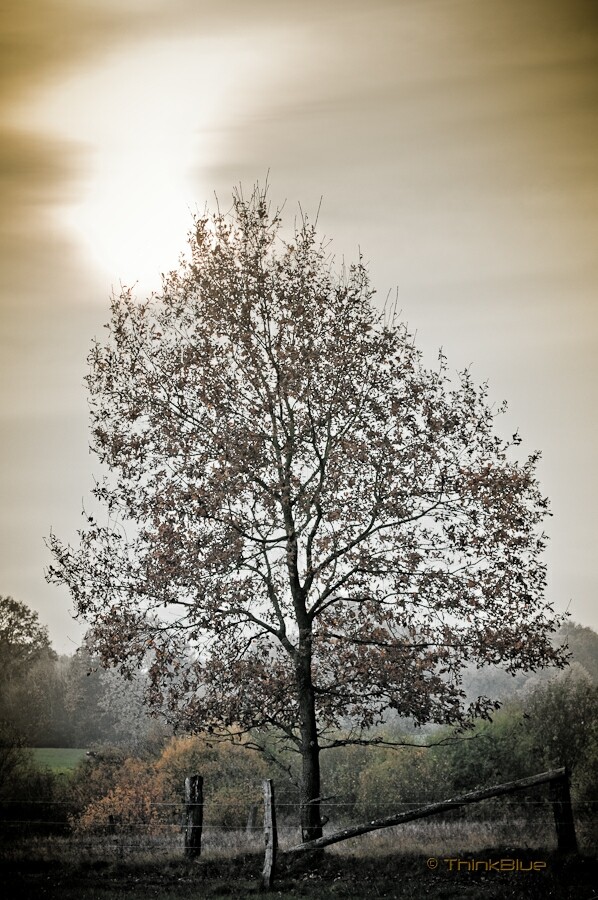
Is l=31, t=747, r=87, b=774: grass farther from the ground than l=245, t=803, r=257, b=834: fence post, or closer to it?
farther from the ground

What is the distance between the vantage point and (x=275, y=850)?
11.4 m

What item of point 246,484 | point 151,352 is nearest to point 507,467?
point 246,484

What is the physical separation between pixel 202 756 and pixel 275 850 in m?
10.6

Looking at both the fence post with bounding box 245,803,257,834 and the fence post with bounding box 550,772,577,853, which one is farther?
the fence post with bounding box 245,803,257,834

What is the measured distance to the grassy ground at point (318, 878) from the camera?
10242 mm

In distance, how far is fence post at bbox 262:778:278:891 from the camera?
11.2 metres

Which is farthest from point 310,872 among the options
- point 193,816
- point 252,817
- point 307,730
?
point 252,817

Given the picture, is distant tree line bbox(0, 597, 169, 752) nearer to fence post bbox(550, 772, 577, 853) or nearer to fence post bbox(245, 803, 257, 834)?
fence post bbox(245, 803, 257, 834)

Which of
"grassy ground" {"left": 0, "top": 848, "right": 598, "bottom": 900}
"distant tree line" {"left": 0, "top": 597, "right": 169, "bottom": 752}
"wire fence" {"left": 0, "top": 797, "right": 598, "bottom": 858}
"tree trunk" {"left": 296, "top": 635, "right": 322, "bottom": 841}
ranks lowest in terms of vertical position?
"grassy ground" {"left": 0, "top": 848, "right": 598, "bottom": 900}

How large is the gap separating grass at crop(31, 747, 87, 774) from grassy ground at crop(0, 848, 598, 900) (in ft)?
36.3

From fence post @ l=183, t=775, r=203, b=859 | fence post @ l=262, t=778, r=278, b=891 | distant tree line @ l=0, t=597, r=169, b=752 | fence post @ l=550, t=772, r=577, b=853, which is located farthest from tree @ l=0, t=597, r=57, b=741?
fence post @ l=550, t=772, r=577, b=853

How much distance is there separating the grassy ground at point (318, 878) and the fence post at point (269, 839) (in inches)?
6.1

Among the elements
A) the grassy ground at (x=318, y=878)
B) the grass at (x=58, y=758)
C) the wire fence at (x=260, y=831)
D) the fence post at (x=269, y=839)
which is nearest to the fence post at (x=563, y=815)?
the grassy ground at (x=318, y=878)

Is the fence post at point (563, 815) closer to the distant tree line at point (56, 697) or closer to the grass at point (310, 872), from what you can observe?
the grass at point (310, 872)
